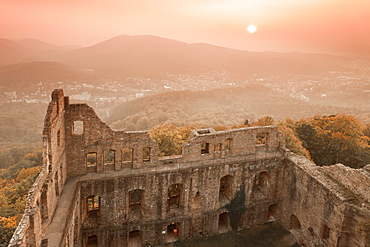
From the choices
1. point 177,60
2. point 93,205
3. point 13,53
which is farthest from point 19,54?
point 93,205

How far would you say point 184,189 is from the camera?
18297 mm

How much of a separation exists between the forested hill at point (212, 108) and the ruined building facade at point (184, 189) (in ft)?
131

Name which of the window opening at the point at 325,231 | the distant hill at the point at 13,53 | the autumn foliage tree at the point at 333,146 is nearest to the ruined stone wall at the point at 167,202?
the window opening at the point at 325,231

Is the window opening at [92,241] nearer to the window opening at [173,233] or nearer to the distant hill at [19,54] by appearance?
the window opening at [173,233]

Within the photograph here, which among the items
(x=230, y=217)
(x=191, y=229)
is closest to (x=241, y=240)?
(x=230, y=217)

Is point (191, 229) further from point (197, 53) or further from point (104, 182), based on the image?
point (197, 53)

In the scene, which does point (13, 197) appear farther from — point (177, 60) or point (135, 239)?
point (177, 60)

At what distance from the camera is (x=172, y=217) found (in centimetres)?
1848

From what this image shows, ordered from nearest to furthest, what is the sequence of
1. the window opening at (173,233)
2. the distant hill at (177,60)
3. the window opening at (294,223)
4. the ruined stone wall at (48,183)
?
1. the ruined stone wall at (48,183)
2. the window opening at (173,233)
3. the window opening at (294,223)
4. the distant hill at (177,60)

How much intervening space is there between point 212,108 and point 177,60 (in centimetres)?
4410

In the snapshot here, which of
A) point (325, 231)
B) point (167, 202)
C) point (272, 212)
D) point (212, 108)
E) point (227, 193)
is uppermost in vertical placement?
point (167, 202)

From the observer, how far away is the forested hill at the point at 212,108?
65794mm

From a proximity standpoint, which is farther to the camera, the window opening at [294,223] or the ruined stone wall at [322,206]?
the window opening at [294,223]

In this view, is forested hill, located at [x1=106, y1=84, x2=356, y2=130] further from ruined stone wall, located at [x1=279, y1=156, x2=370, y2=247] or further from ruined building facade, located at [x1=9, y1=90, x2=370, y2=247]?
ruined stone wall, located at [x1=279, y1=156, x2=370, y2=247]
